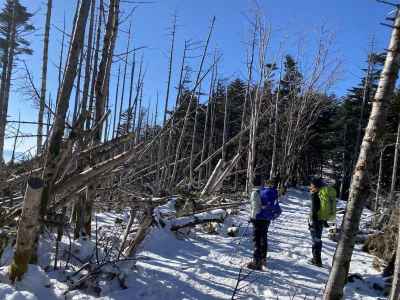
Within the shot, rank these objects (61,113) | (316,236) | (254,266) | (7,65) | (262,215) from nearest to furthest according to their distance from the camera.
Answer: (61,113)
(254,266)
(262,215)
(316,236)
(7,65)

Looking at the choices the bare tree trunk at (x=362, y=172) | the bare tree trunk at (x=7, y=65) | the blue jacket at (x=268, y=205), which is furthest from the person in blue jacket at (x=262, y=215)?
the bare tree trunk at (x=7, y=65)

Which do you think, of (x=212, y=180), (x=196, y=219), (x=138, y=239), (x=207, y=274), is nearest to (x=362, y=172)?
(x=207, y=274)

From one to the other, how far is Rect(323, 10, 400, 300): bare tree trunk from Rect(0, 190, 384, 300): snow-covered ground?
3.34ft

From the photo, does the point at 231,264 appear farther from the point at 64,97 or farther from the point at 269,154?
the point at 269,154

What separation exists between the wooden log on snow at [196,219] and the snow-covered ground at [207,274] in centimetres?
25

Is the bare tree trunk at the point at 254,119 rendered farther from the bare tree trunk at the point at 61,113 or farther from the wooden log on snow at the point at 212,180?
the bare tree trunk at the point at 61,113

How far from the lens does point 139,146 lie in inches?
177

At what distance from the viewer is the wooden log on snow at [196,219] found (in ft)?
27.4

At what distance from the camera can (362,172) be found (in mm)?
4281

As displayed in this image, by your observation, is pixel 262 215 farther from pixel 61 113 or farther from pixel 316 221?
pixel 61 113

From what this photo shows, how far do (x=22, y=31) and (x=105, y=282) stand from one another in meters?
21.2

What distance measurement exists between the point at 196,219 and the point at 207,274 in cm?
276

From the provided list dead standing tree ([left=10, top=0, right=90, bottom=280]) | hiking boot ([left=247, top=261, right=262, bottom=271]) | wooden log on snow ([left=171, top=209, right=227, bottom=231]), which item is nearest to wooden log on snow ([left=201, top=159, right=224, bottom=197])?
wooden log on snow ([left=171, top=209, right=227, bottom=231])

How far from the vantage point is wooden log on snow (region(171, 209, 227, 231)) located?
27.4ft
